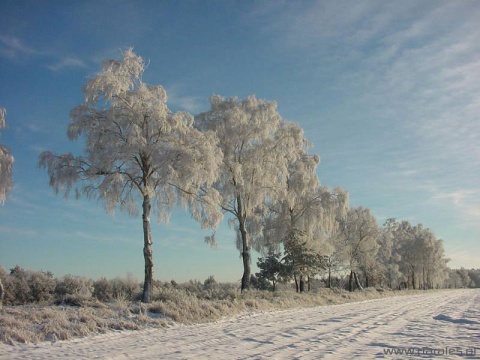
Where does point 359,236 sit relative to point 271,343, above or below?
above

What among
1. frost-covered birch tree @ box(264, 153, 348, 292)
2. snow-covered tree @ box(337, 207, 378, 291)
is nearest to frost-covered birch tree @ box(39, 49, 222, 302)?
frost-covered birch tree @ box(264, 153, 348, 292)

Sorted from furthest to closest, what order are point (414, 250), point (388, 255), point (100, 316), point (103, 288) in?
point (414, 250) → point (388, 255) → point (103, 288) → point (100, 316)

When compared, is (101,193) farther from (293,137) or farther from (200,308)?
(293,137)

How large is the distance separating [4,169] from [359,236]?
133 feet

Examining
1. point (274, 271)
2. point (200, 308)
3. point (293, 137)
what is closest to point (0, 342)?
point (200, 308)

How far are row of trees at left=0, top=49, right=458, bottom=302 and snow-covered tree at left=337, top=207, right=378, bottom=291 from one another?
242 cm

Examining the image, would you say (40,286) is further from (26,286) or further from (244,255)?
(244,255)

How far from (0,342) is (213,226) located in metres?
11.2

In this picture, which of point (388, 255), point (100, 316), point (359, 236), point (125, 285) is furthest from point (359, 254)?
point (100, 316)

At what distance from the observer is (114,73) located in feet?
56.1

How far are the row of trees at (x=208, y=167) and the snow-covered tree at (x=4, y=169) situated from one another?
89 millimetres

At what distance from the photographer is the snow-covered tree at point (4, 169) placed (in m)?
14.5

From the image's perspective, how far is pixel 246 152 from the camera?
2519cm

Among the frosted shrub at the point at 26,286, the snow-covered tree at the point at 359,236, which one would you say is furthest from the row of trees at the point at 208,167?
the frosted shrub at the point at 26,286
